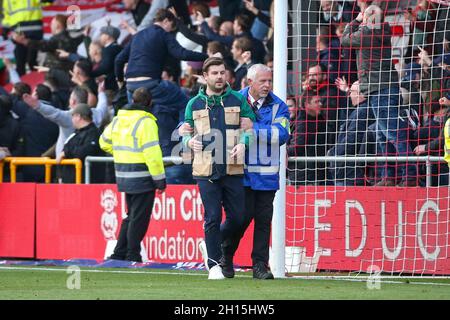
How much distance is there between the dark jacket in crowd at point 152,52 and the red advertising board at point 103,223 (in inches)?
69.5

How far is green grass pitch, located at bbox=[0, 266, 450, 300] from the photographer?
434 inches

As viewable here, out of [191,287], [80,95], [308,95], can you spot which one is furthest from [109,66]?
[191,287]

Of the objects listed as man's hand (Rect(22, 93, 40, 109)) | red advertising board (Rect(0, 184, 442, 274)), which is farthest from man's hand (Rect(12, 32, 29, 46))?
red advertising board (Rect(0, 184, 442, 274))

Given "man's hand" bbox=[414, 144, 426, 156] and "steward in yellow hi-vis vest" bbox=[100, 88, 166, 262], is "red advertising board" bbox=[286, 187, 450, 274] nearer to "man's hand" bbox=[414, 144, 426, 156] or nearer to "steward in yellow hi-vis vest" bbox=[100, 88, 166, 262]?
"man's hand" bbox=[414, 144, 426, 156]

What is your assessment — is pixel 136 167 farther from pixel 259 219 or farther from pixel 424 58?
pixel 424 58

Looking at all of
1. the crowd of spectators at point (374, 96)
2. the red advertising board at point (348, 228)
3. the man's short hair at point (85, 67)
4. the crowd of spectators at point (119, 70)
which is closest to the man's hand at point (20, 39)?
the crowd of spectators at point (119, 70)

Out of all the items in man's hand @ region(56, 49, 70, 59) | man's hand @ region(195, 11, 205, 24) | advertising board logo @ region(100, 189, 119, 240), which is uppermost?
man's hand @ region(195, 11, 205, 24)

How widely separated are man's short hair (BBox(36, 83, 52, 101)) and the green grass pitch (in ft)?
17.2

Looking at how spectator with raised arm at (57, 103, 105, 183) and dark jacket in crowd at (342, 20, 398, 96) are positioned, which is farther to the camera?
spectator with raised arm at (57, 103, 105, 183)

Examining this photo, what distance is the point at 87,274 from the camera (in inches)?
565

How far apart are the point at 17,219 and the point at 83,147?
1.48m

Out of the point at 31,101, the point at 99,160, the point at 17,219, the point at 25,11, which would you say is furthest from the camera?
the point at 25,11

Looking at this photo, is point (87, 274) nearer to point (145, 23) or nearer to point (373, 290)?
point (373, 290)

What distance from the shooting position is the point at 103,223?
17297 millimetres
